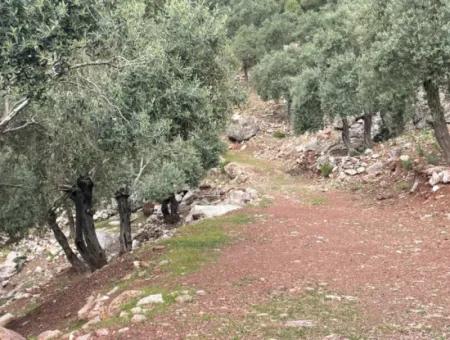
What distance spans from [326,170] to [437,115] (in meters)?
13.8

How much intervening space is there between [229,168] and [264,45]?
Result: 35.5 metres

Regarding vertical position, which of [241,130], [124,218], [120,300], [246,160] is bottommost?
[120,300]

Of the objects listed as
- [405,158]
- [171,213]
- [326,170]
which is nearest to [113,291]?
[405,158]

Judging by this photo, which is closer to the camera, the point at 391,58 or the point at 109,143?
the point at 109,143

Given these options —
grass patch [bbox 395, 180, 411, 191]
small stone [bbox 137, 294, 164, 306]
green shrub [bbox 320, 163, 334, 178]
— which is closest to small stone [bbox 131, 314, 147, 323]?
small stone [bbox 137, 294, 164, 306]

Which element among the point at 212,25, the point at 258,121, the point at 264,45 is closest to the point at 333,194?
the point at 212,25

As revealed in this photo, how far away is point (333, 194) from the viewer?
27.8m

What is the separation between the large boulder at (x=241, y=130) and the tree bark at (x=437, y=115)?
34.5m

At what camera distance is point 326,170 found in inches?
1337

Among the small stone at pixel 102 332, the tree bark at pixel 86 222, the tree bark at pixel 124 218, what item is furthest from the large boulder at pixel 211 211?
the small stone at pixel 102 332

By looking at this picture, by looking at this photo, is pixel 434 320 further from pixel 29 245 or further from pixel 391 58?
pixel 29 245

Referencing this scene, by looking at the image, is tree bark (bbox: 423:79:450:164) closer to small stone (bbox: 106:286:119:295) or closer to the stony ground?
the stony ground

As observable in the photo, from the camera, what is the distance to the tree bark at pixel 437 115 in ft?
65.8

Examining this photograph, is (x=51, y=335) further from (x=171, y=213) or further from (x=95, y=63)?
(x=171, y=213)
